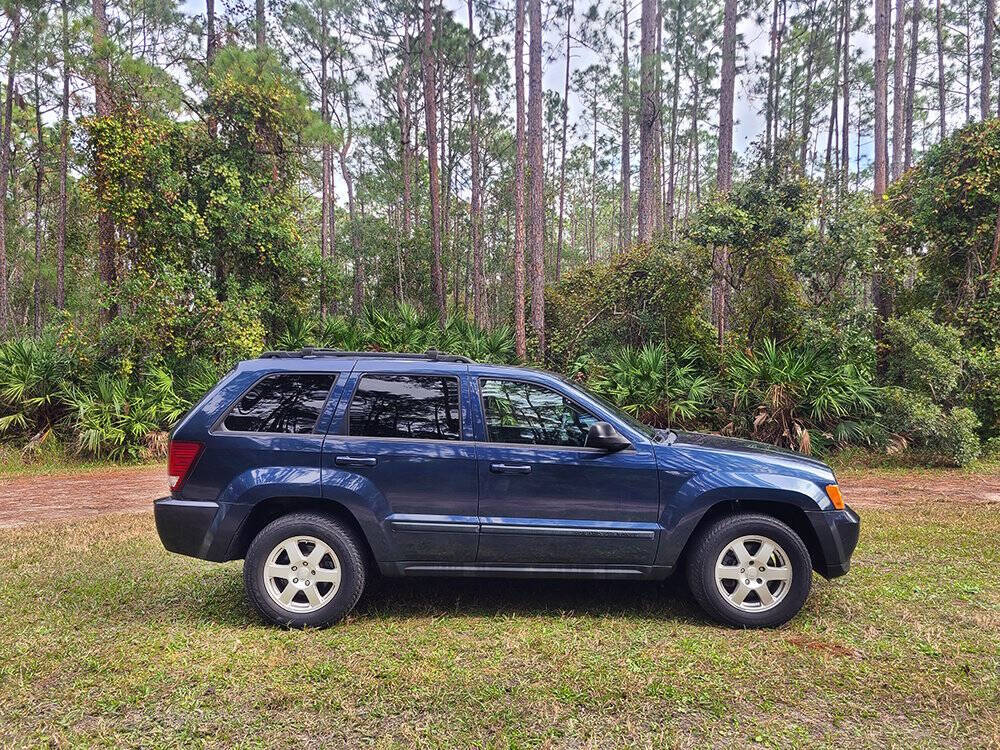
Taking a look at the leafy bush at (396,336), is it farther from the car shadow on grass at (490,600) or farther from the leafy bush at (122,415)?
the car shadow on grass at (490,600)

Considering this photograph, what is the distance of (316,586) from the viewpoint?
3762 millimetres

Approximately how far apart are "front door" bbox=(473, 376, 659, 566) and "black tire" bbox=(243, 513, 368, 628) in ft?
2.65

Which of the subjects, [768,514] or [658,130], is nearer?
[768,514]

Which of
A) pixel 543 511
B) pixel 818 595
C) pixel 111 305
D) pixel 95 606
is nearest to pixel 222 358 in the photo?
pixel 111 305

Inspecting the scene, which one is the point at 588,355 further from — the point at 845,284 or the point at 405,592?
the point at 405,592

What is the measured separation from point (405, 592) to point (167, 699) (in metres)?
1.67

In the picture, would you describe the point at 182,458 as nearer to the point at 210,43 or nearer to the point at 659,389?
the point at 659,389

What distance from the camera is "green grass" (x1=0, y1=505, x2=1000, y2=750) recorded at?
2.69 m

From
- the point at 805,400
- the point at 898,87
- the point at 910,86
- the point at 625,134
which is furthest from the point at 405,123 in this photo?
the point at 910,86

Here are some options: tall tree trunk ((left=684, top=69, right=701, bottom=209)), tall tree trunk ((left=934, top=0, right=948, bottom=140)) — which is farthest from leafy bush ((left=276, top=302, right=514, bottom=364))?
tall tree trunk ((left=934, top=0, right=948, bottom=140))

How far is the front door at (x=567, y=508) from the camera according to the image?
3.78 metres

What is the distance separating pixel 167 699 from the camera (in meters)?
2.93

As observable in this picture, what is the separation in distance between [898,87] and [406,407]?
23.4 metres

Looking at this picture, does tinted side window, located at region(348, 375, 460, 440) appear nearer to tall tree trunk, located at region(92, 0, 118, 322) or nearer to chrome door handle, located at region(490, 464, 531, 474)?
chrome door handle, located at region(490, 464, 531, 474)
